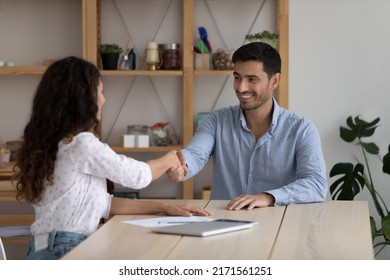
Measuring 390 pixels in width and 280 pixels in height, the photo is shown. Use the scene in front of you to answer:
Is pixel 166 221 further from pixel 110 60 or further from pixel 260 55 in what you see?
pixel 110 60

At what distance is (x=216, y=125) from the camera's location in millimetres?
3379

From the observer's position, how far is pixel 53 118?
2.20m

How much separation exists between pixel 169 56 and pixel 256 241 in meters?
2.53

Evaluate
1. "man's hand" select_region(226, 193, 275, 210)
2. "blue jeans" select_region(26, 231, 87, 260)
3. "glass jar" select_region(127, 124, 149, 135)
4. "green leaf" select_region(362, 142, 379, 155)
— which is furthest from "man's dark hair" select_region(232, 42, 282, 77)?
"blue jeans" select_region(26, 231, 87, 260)

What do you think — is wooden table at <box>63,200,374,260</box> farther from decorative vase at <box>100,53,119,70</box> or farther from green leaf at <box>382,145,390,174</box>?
decorative vase at <box>100,53,119,70</box>

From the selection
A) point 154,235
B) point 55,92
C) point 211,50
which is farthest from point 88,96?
point 211,50

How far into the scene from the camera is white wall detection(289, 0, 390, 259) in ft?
14.9

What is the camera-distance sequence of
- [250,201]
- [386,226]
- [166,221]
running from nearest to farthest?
1. [166,221]
2. [250,201]
3. [386,226]

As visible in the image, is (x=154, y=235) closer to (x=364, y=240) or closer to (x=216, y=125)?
(x=364, y=240)

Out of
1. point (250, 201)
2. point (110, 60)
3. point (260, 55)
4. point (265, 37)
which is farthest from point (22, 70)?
point (250, 201)

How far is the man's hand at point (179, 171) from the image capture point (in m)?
2.83

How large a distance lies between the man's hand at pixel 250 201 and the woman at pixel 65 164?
484mm

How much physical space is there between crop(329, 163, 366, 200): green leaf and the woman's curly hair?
7.60 ft
